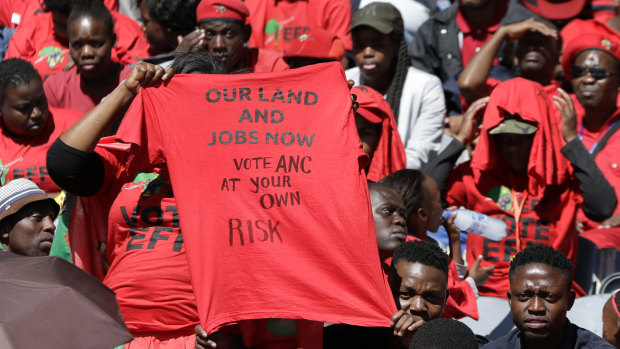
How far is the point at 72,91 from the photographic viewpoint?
732 cm

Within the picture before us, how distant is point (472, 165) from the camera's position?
23.0ft

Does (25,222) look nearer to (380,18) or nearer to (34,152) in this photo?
(34,152)

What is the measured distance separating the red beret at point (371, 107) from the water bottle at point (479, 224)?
0.75 m

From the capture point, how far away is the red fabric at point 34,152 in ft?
21.5

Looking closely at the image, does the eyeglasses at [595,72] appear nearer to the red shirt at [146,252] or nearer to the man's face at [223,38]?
the man's face at [223,38]

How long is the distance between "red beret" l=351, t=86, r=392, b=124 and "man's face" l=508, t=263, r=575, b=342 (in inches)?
77.6

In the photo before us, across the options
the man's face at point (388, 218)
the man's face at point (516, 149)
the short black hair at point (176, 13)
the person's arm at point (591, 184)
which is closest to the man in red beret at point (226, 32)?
the short black hair at point (176, 13)

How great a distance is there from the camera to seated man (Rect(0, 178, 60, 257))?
217 inches

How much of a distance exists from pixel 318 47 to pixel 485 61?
1447mm

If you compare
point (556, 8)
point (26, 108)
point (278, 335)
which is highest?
point (26, 108)

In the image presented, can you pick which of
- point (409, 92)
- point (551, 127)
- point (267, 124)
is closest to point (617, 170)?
point (551, 127)

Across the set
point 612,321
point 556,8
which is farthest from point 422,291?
point 556,8

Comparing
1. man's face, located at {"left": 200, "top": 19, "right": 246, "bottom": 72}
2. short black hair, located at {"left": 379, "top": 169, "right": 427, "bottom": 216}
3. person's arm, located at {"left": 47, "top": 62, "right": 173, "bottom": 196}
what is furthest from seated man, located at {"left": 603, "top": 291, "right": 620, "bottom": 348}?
man's face, located at {"left": 200, "top": 19, "right": 246, "bottom": 72}

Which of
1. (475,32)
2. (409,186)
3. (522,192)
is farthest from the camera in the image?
(475,32)
